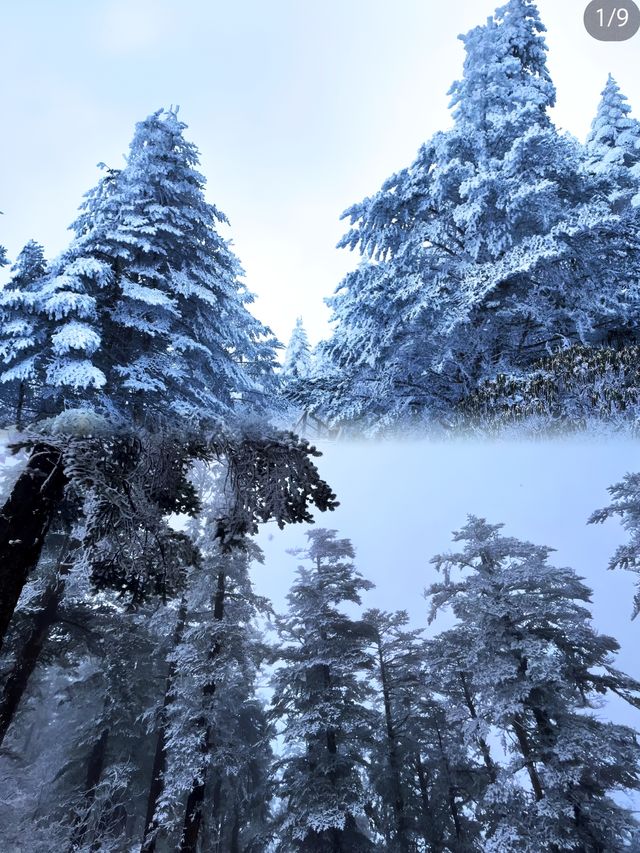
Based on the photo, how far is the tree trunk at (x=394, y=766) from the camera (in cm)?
1222

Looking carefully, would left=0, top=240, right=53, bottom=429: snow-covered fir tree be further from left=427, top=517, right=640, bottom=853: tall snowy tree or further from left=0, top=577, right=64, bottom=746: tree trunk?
left=427, top=517, right=640, bottom=853: tall snowy tree

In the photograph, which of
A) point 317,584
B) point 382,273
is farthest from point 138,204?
point 317,584

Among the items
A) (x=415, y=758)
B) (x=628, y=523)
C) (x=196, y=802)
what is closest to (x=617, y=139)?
(x=628, y=523)

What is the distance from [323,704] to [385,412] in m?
7.96

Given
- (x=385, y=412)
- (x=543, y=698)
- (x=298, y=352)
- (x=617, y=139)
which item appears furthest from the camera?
(x=298, y=352)

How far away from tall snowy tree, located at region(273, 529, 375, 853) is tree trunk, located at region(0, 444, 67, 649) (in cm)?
1028

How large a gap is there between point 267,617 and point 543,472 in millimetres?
8174

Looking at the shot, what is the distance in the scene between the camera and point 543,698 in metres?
9.55

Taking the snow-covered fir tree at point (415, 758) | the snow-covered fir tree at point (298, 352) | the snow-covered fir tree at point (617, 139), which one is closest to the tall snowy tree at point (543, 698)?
the snow-covered fir tree at point (415, 758)

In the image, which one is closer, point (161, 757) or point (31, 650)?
point (31, 650)

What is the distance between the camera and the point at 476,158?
10531mm

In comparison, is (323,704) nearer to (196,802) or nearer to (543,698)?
(196,802)

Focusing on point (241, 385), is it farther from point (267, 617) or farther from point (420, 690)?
point (420, 690)

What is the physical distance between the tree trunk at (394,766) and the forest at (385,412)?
0.32 ft
